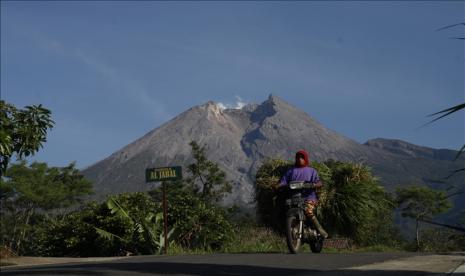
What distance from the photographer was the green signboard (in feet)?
40.8

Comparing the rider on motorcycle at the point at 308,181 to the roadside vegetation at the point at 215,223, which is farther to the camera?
the roadside vegetation at the point at 215,223

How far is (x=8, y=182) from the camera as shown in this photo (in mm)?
52094

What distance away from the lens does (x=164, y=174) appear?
1249cm

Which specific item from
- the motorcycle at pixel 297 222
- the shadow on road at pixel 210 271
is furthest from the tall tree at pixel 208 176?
the shadow on road at pixel 210 271

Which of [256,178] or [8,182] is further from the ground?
[8,182]

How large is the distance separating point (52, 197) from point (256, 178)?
4252 cm

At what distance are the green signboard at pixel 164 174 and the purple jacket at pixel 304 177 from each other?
12.0ft

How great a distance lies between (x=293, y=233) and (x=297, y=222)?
268 millimetres

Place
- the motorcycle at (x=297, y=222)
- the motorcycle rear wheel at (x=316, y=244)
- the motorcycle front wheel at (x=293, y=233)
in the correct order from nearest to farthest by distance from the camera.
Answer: the motorcycle front wheel at (x=293, y=233), the motorcycle at (x=297, y=222), the motorcycle rear wheel at (x=316, y=244)

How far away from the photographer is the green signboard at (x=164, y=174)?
1242 centimetres

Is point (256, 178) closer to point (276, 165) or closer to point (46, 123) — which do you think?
point (276, 165)

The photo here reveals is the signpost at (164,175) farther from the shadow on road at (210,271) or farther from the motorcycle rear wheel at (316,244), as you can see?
the shadow on road at (210,271)

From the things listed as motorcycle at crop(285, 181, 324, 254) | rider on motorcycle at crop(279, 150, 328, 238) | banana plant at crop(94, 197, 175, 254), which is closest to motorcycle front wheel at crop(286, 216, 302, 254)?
motorcycle at crop(285, 181, 324, 254)

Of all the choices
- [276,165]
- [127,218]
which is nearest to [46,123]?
[127,218]
